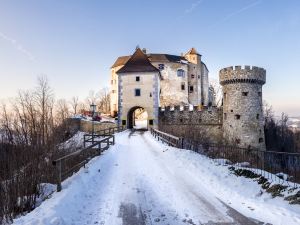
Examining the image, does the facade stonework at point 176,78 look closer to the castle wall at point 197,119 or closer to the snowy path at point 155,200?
the castle wall at point 197,119

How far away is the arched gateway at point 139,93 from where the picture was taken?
40062 mm

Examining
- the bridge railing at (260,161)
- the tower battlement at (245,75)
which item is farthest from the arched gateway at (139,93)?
the bridge railing at (260,161)

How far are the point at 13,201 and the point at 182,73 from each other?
56.1 m

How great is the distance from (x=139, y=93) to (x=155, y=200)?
32473mm

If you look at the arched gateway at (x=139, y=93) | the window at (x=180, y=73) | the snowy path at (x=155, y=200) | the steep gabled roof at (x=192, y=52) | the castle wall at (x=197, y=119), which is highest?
the steep gabled roof at (x=192, y=52)

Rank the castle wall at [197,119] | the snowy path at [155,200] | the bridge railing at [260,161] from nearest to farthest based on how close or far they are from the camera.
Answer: the snowy path at [155,200] → the bridge railing at [260,161] → the castle wall at [197,119]

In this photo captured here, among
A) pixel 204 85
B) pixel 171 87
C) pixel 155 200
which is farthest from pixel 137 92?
pixel 155 200

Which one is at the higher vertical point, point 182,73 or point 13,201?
point 182,73

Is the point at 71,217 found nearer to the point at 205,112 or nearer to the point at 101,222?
the point at 101,222

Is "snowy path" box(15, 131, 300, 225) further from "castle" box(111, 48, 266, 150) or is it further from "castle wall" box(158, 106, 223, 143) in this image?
"castle wall" box(158, 106, 223, 143)

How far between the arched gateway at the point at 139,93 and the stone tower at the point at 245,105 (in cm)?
935

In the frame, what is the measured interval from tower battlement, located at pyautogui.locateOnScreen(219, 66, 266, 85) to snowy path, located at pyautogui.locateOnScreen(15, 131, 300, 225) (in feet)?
94.3

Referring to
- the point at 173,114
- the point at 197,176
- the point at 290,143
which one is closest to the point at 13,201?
the point at 197,176

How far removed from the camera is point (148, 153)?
17.1m
